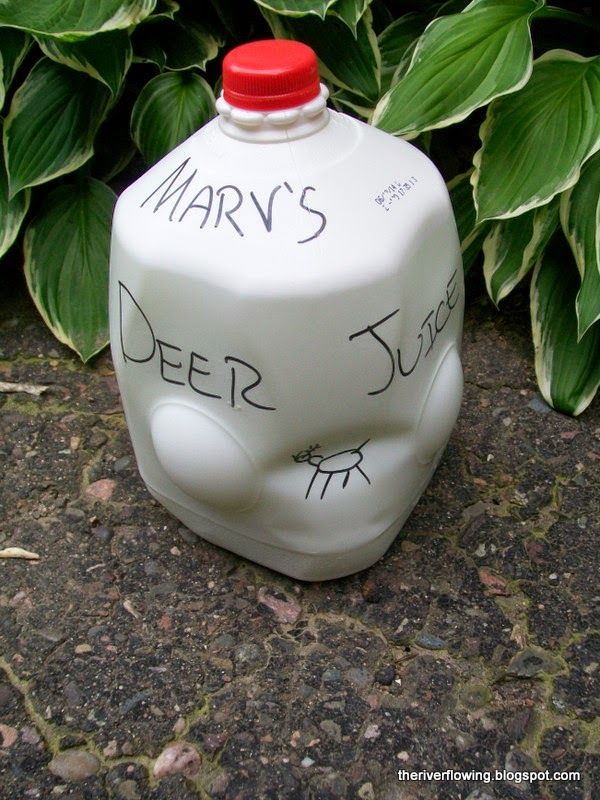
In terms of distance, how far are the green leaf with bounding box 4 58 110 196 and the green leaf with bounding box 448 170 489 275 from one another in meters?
0.74

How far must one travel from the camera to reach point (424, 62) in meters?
1.74

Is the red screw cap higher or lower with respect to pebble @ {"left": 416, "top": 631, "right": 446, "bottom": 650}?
higher

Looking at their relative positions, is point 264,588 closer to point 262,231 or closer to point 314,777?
point 314,777

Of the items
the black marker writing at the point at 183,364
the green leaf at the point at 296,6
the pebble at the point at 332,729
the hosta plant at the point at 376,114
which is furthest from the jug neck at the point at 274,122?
Answer: the pebble at the point at 332,729

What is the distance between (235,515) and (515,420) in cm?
65

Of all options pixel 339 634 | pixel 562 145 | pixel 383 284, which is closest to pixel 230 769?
pixel 339 634

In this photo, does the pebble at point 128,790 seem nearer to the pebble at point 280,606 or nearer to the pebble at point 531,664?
the pebble at point 280,606

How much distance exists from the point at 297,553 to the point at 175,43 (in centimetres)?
119

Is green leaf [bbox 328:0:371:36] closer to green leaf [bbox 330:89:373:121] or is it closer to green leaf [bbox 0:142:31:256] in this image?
green leaf [bbox 330:89:373:121]

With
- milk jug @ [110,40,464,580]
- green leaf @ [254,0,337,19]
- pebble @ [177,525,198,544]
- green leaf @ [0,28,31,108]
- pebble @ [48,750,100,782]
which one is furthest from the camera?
green leaf @ [0,28,31,108]

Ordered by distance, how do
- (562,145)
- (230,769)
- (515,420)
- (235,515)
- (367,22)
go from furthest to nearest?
(367,22), (515,420), (562,145), (235,515), (230,769)

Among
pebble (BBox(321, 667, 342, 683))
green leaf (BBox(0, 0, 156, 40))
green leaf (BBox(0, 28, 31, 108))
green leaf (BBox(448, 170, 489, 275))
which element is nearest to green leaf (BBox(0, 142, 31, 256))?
green leaf (BBox(0, 28, 31, 108))

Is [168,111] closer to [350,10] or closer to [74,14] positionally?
[74,14]

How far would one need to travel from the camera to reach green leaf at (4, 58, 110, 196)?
1935mm
